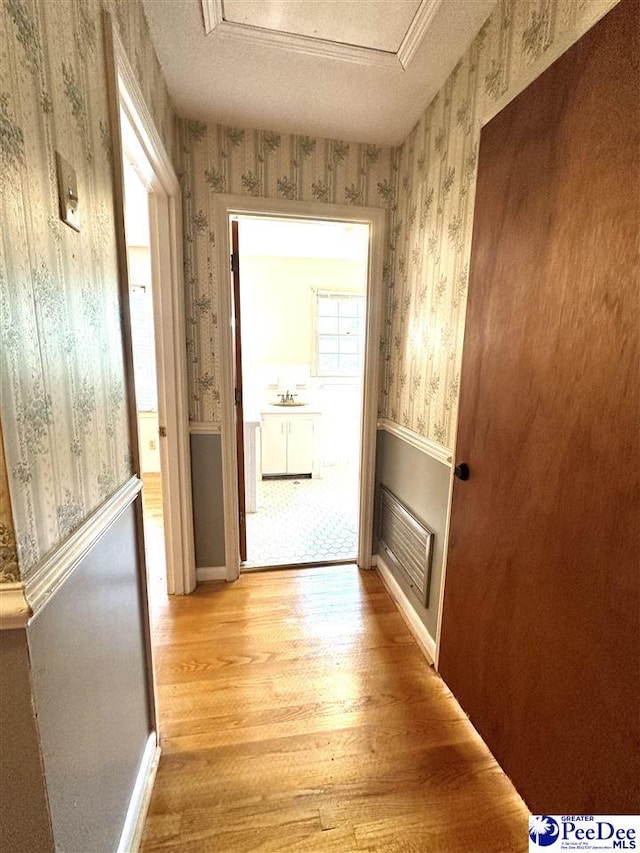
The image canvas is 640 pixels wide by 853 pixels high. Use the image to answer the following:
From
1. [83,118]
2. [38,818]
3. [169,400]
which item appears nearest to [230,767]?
[38,818]

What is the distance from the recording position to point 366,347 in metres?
2.11

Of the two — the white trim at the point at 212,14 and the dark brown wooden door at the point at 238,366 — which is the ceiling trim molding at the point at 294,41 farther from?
the dark brown wooden door at the point at 238,366

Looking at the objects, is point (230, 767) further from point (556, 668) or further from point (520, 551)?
point (520, 551)

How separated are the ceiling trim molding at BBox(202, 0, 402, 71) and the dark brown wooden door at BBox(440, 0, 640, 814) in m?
0.58

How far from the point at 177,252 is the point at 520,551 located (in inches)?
74.4

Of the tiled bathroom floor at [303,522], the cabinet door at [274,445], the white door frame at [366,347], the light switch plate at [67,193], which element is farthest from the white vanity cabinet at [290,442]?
the light switch plate at [67,193]

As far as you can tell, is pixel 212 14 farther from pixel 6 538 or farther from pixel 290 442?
pixel 290 442

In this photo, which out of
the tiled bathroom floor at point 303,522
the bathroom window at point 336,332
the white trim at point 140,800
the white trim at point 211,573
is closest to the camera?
the white trim at point 140,800

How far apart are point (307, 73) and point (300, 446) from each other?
2993 millimetres

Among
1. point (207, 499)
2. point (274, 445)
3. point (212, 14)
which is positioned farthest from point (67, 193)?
point (274, 445)

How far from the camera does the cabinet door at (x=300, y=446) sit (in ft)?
12.9

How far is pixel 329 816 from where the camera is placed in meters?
1.09

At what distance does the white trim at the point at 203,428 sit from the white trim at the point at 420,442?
947 millimetres

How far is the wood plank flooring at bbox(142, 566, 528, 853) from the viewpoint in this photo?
106 cm
